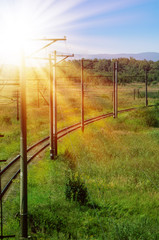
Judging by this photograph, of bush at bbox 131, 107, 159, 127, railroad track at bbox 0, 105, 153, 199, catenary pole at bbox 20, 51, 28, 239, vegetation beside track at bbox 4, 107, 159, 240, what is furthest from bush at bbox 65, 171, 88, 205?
bush at bbox 131, 107, 159, 127

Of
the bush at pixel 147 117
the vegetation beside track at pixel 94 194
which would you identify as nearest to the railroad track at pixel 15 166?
the vegetation beside track at pixel 94 194

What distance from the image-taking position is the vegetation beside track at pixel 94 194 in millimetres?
10766

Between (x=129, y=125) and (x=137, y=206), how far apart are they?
24395mm

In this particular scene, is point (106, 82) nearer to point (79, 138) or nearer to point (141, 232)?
point (79, 138)

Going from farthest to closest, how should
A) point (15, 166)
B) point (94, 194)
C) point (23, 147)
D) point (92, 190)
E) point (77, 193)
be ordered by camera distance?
point (15, 166) → point (92, 190) → point (94, 194) → point (77, 193) → point (23, 147)

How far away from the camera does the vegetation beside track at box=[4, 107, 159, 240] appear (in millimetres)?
10766

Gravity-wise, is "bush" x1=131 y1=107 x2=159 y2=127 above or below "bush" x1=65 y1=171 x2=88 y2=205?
above

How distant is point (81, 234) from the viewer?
34.7ft

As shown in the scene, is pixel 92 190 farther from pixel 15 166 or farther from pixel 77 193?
pixel 15 166

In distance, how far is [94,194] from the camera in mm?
14367

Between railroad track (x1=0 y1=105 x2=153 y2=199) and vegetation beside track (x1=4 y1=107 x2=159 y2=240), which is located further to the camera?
railroad track (x1=0 y1=105 x2=153 y2=199)

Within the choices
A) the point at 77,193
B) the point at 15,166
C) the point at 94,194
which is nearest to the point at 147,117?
the point at 15,166

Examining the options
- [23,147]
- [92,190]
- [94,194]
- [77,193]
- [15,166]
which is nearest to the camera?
[23,147]

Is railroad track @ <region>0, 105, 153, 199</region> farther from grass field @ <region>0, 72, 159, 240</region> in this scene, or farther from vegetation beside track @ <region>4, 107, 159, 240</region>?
vegetation beside track @ <region>4, 107, 159, 240</region>
